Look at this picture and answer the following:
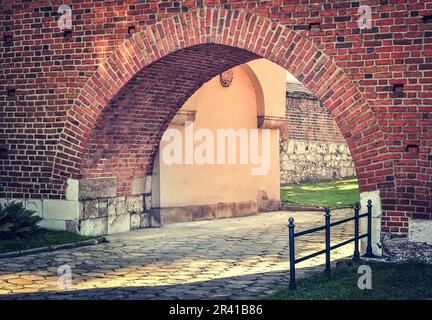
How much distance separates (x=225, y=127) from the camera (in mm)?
16609

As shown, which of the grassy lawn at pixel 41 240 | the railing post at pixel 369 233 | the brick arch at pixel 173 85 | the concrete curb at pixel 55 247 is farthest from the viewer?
the grassy lawn at pixel 41 240

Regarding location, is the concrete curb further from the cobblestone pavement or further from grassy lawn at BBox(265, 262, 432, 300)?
grassy lawn at BBox(265, 262, 432, 300)

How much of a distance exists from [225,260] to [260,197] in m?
7.96

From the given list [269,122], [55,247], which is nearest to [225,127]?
[269,122]

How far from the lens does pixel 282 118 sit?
18.4 meters

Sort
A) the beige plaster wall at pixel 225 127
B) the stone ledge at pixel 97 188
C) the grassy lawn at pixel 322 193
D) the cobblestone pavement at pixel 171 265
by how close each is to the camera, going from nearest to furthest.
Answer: the cobblestone pavement at pixel 171 265 < the stone ledge at pixel 97 188 < the beige plaster wall at pixel 225 127 < the grassy lawn at pixel 322 193

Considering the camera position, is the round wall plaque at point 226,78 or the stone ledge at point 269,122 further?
the stone ledge at point 269,122

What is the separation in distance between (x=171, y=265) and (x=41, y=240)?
9.14 ft

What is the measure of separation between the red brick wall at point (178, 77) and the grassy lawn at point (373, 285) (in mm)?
1027

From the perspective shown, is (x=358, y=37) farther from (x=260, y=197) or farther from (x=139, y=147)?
(x=260, y=197)

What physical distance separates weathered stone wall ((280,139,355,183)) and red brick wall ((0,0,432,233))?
10165 millimetres

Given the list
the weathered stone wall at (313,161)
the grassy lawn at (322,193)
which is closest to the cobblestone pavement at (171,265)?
the grassy lawn at (322,193)

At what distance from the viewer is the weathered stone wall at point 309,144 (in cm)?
2362

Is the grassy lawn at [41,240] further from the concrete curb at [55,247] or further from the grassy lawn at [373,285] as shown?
the grassy lawn at [373,285]
